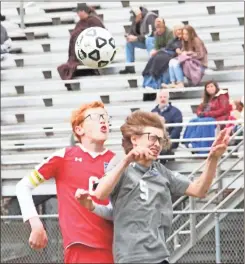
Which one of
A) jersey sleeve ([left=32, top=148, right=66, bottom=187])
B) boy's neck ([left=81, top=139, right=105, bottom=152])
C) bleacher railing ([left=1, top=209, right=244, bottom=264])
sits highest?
boy's neck ([left=81, top=139, right=105, bottom=152])

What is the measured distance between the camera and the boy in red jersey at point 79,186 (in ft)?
20.9

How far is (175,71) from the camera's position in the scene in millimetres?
15023

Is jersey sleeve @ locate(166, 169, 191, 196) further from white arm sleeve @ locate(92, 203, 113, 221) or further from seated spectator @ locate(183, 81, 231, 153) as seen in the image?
seated spectator @ locate(183, 81, 231, 153)

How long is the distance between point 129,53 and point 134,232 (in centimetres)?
1073

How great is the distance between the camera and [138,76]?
16453 mm

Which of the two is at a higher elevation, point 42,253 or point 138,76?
point 138,76

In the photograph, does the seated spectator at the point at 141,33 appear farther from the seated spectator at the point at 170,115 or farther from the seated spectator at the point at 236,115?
the seated spectator at the point at 170,115

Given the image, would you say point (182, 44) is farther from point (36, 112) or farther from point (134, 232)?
point (134, 232)

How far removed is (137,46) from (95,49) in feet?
23.1

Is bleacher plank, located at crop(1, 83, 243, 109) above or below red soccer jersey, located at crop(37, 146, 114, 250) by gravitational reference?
below

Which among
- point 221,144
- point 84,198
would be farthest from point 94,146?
point 221,144

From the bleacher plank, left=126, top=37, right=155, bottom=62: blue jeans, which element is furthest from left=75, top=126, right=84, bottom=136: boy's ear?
left=126, top=37, right=155, bottom=62: blue jeans

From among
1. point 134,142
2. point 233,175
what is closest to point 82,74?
point 233,175

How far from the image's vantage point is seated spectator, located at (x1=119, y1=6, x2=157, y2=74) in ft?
53.4
